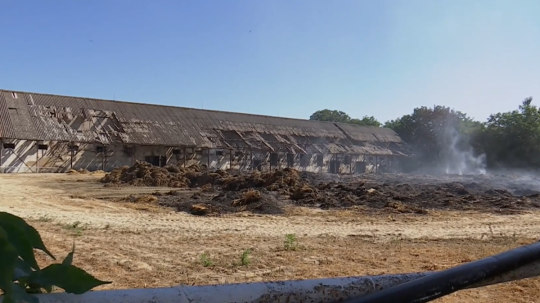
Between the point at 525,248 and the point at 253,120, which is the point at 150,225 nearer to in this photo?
the point at 525,248

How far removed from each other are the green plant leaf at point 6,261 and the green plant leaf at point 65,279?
0.11 m

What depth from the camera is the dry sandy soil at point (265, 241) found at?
6.25 metres

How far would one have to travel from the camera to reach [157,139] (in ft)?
123

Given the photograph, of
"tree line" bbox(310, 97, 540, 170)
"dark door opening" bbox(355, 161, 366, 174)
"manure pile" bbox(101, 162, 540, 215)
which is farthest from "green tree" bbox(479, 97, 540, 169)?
"manure pile" bbox(101, 162, 540, 215)

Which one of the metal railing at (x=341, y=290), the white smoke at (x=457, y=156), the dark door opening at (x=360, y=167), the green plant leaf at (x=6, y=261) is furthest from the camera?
the white smoke at (x=457, y=156)

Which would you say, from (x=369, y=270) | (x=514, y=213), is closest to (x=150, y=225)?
(x=369, y=270)

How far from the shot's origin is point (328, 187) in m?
21.7

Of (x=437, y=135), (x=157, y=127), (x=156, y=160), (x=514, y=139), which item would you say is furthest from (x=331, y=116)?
(x=156, y=160)

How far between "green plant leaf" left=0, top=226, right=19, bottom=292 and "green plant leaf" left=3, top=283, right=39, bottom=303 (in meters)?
0.02

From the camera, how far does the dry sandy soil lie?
20.5 feet

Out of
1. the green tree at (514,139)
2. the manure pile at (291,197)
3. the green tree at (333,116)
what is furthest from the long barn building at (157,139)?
the green tree at (333,116)

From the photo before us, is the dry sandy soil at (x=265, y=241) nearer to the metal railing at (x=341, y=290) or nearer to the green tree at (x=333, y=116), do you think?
the metal railing at (x=341, y=290)

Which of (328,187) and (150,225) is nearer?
(150,225)

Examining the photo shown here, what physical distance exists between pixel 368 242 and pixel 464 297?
14.1 ft
